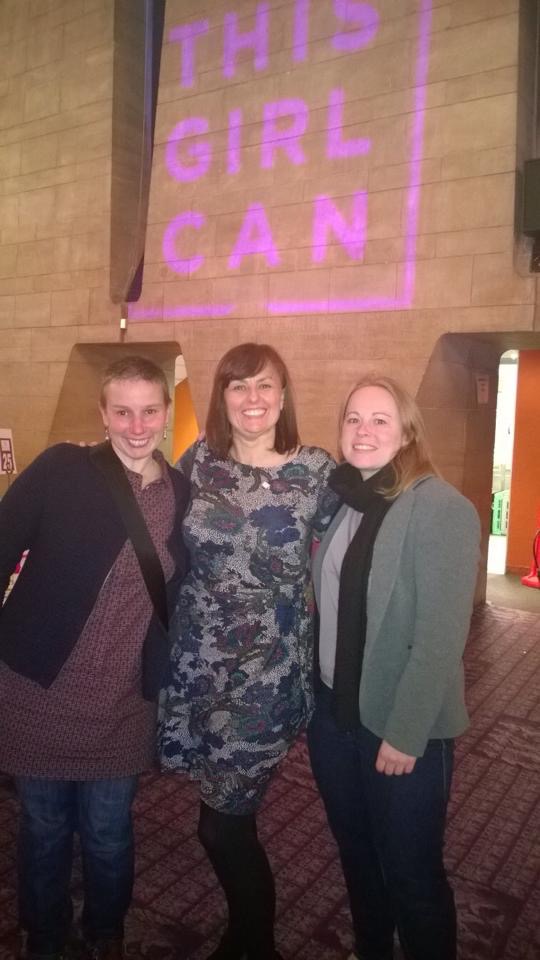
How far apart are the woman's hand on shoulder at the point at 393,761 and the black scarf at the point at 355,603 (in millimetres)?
107

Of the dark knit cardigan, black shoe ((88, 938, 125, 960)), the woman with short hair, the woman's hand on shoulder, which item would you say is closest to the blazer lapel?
the woman's hand on shoulder

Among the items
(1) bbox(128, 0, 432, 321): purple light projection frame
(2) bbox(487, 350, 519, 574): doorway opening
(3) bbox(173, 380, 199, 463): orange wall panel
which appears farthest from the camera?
(3) bbox(173, 380, 199, 463): orange wall panel

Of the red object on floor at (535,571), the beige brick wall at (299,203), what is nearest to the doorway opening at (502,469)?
the red object on floor at (535,571)

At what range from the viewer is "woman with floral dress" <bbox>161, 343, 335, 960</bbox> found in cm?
149

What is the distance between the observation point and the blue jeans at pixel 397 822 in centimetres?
136

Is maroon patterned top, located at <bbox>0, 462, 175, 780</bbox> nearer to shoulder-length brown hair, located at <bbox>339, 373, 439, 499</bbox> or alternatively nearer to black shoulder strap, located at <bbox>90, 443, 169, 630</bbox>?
black shoulder strap, located at <bbox>90, 443, 169, 630</bbox>

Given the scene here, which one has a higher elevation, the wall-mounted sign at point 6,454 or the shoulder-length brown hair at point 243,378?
the shoulder-length brown hair at point 243,378

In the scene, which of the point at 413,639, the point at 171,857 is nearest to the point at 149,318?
the point at 171,857

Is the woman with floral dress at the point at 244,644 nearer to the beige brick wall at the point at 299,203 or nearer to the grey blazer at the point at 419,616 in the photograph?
the grey blazer at the point at 419,616

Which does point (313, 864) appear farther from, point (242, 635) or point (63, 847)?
point (242, 635)

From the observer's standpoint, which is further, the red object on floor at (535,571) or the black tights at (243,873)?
the red object on floor at (535,571)

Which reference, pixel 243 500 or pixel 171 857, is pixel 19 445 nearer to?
pixel 171 857

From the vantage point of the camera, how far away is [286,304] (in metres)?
5.07

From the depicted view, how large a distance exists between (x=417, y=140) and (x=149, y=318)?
2.59 m
